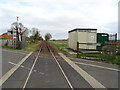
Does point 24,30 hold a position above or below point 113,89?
above

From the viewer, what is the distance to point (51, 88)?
663 cm

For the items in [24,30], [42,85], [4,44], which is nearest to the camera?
A: [42,85]

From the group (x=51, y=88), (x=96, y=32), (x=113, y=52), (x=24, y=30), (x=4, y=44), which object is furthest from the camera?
(x=24, y=30)

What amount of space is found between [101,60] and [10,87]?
11442 millimetres

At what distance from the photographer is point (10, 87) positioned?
22.2 feet

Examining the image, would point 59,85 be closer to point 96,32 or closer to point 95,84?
point 95,84

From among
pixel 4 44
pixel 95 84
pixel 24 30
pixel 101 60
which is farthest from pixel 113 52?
pixel 24 30

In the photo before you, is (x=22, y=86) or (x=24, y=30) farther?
(x=24, y=30)

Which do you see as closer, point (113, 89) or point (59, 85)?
point (113, 89)

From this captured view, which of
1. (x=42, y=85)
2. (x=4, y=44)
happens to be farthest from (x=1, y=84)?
(x=4, y=44)

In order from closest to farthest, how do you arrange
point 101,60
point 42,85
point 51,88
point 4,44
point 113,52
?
point 51,88
point 42,85
point 113,52
point 101,60
point 4,44

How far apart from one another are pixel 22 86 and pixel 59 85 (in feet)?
4.99

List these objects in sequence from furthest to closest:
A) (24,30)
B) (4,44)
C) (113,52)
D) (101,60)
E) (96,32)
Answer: (24,30) → (4,44) → (96,32) → (101,60) → (113,52)

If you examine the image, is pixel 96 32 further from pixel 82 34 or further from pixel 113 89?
pixel 113 89
